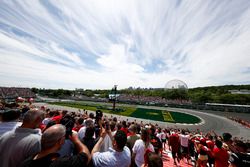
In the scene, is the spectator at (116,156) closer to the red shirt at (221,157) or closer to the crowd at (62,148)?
the crowd at (62,148)

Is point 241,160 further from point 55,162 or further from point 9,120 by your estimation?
point 9,120

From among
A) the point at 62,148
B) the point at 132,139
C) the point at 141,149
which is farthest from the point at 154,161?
the point at 132,139

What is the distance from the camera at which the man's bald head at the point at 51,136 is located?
63.0 inches

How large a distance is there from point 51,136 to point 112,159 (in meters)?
1.08

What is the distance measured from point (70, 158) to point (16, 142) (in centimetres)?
134

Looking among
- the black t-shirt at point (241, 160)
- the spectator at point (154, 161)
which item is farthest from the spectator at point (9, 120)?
the black t-shirt at point (241, 160)

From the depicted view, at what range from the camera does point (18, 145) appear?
2.07 m

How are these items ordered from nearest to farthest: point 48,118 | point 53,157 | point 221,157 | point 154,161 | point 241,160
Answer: point 53,157 → point 154,161 → point 241,160 → point 221,157 → point 48,118

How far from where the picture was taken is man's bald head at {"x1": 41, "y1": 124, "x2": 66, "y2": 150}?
1600 millimetres

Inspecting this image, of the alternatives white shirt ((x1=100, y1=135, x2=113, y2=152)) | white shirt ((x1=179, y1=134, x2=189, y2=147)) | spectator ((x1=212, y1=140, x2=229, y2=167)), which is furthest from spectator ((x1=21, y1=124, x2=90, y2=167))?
white shirt ((x1=179, y1=134, x2=189, y2=147))

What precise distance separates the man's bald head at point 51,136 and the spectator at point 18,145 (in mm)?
829

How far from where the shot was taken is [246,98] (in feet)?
182

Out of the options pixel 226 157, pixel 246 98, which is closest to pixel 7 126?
pixel 226 157

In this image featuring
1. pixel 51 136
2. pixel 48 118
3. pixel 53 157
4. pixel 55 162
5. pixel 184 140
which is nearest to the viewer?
pixel 55 162
